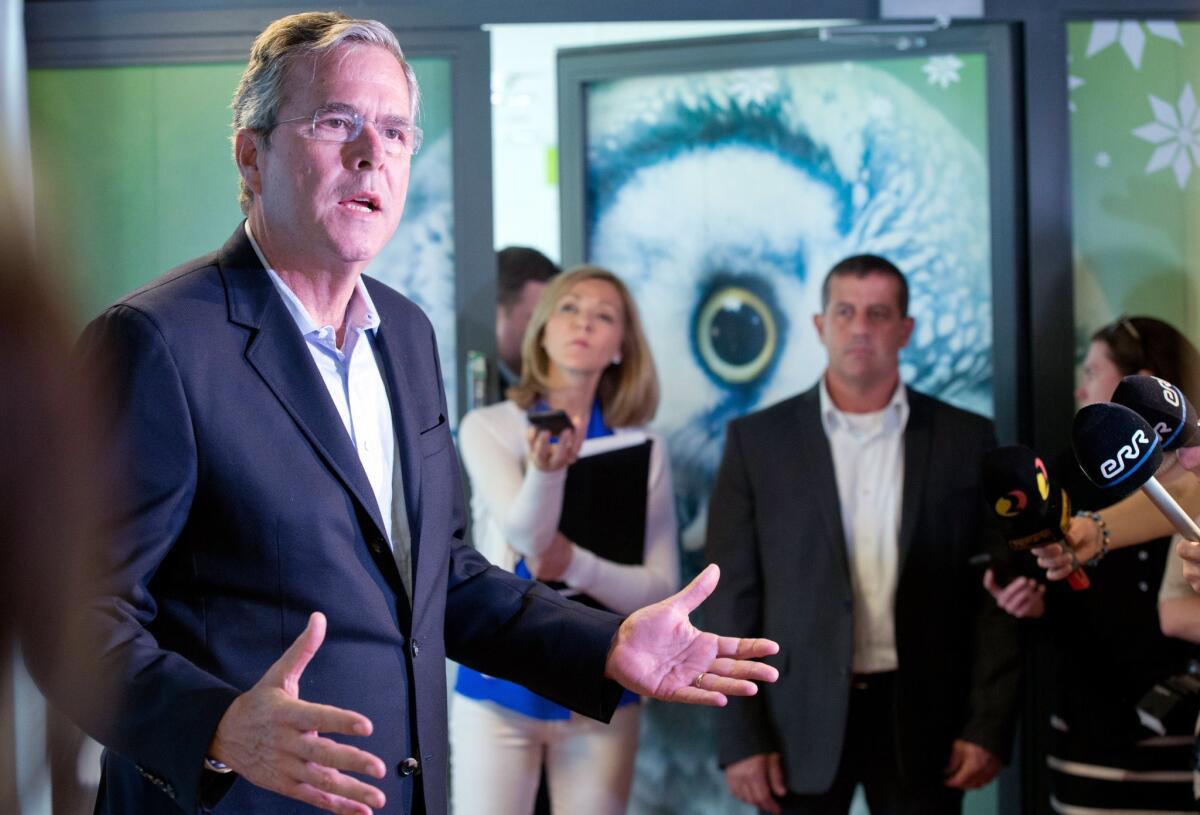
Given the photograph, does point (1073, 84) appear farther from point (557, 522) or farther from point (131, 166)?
point (131, 166)

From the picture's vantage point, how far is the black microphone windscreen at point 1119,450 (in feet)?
6.66

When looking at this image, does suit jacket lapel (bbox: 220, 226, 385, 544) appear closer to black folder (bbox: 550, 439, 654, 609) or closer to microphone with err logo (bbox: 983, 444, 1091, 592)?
microphone with err logo (bbox: 983, 444, 1091, 592)

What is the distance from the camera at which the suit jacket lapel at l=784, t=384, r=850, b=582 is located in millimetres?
3732

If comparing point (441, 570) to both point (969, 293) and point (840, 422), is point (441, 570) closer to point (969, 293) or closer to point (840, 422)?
point (840, 422)

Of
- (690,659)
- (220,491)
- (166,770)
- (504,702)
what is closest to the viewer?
(166,770)

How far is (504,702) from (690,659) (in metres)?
1.68

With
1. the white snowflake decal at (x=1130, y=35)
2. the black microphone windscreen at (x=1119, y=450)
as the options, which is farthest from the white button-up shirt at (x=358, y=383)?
the white snowflake decal at (x=1130, y=35)

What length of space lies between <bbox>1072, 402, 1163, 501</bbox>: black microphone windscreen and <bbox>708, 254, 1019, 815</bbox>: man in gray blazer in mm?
1670

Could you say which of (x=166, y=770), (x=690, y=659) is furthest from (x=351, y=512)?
(x=690, y=659)

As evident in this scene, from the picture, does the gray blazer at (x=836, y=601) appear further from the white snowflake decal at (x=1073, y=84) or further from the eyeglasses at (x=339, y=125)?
the eyeglasses at (x=339, y=125)

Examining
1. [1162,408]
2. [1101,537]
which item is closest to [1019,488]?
[1101,537]

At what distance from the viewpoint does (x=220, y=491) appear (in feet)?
6.07

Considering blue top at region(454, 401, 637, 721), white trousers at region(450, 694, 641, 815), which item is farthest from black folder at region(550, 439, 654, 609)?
white trousers at region(450, 694, 641, 815)

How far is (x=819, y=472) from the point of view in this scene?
379 centimetres
